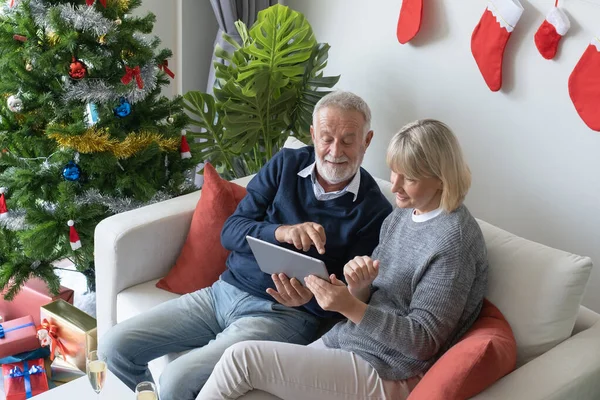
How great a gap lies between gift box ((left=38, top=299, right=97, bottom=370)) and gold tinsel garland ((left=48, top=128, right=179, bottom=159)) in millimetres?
628

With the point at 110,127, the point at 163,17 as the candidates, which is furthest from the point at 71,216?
the point at 163,17

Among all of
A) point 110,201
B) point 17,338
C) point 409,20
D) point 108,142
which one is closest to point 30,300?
point 17,338

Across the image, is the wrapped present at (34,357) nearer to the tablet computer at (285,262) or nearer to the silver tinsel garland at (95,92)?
the silver tinsel garland at (95,92)

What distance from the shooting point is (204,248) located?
2391 mm

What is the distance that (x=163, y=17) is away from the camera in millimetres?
3680

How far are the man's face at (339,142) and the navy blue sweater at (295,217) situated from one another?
3.2 inches

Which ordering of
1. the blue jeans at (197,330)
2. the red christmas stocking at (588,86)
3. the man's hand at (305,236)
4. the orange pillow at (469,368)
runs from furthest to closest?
the red christmas stocking at (588,86), the blue jeans at (197,330), the man's hand at (305,236), the orange pillow at (469,368)

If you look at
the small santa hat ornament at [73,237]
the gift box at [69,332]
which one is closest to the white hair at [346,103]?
the small santa hat ornament at [73,237]

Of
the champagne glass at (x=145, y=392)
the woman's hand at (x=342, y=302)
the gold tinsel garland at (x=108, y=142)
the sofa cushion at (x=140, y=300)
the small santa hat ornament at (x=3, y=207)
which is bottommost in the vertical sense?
Result: the sofa cushion at (x=140, y=300)

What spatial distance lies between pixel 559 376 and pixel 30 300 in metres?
2.13

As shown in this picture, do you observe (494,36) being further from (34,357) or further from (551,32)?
Result: (34,357)

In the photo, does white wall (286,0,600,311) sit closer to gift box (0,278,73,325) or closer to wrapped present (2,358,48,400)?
gift box (0,278,73,325)

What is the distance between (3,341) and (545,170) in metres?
2.12

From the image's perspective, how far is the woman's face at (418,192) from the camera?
5.91 ft
